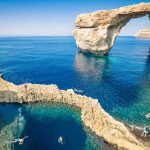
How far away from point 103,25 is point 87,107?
202 feet

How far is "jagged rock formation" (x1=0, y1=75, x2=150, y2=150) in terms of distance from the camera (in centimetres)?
3330

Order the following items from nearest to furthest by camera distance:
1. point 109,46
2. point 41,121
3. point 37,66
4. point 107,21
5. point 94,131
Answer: point 94,131, point 41,121, point 37,66, point 107,21, point 109,46

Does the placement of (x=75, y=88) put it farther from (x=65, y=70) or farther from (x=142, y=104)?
(x=65, y=70)

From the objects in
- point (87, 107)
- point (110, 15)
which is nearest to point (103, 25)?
point (110, 15)

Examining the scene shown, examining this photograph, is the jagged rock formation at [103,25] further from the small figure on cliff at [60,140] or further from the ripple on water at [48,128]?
the small figure on cliff at [60,140]

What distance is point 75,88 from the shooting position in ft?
191

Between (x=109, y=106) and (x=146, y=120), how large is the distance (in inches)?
337

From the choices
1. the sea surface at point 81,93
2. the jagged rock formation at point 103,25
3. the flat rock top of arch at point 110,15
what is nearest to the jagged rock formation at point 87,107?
the sea surface at point 81,93

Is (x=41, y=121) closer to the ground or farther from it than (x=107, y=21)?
closer to the ground

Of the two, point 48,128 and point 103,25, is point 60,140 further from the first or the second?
point 103,25

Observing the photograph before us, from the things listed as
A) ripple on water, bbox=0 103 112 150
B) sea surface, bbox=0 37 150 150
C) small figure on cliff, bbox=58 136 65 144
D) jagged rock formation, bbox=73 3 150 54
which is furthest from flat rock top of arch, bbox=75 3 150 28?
small figure on cliff, bbox=58 136 65 144

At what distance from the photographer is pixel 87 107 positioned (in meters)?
43.0

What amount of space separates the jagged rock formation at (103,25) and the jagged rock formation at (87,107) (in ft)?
170

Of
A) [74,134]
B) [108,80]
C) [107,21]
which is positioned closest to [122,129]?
[74,134]
